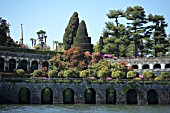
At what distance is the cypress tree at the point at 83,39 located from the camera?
86.0 m

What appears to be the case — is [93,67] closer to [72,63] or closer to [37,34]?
[72,63]

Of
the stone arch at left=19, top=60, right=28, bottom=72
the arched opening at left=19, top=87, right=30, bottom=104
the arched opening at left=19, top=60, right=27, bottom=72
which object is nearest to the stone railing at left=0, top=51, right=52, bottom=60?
the stone arch at left=19, top=60, right=28, bottom=72

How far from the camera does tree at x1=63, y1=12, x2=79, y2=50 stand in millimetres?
93375

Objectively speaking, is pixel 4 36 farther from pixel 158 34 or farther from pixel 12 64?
pixel 158 34

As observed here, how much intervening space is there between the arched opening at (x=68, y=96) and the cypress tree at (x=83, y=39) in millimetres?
20797

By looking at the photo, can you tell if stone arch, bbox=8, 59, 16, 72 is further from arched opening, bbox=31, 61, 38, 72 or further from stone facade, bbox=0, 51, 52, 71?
arched opening, bbox=31, 61, 38, 72

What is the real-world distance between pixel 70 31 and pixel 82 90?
108 feet

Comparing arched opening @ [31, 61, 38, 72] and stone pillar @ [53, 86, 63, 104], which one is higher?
arched opening @ [31, 61, 38, 72]

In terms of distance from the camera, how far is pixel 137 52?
93.1 meters

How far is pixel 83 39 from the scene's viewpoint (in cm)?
8669

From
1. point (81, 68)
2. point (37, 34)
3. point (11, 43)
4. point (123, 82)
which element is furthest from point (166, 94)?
point (37, 34)

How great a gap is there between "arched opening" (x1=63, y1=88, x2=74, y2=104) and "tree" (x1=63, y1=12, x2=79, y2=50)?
2820 cm

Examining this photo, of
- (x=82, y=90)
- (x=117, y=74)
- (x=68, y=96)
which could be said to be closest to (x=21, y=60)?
(x=68, y=96)

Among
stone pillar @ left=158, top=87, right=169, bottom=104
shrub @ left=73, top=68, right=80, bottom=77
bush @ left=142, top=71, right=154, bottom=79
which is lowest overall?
stone pillar @ left=158, top=87, right=169, bottom=104
